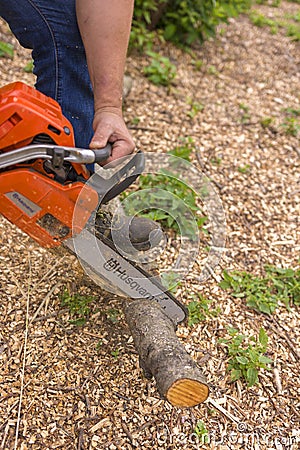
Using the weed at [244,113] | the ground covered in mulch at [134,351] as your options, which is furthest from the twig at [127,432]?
the weed at [244,113]

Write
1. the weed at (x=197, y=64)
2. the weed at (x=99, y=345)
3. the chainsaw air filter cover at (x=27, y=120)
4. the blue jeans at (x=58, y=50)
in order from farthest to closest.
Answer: the weed at (x=197, y=64) < the weed at (x=99, y=345) < the blue jeans at (x=58, y=50) < the chainsaw air filter cover at (x=27, y=120)

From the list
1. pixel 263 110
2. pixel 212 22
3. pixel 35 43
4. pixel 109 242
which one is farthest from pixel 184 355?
pixel 212 22

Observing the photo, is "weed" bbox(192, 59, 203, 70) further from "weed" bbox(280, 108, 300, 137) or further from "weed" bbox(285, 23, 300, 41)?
"weed" bbox(285, 23, 300, 41)

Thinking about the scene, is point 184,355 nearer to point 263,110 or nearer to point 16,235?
point 16,235

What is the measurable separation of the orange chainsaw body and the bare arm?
0.14m

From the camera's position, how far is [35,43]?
2.26 m

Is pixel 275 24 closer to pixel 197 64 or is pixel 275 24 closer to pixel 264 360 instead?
pixel 197 64

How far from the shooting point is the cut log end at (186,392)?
5.95 ft

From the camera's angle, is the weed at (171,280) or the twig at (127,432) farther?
the weed at (171,280)

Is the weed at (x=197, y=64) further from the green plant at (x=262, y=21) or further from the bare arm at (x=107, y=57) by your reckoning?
the bare arm at (x=107, y=57)

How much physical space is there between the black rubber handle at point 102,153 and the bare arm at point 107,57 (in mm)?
21

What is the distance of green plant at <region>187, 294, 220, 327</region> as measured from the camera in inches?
97.8

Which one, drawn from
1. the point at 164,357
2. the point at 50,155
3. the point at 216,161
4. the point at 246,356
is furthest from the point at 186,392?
the point at 216,161

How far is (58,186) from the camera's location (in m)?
1.89
